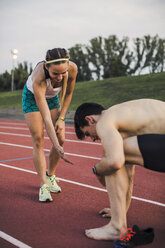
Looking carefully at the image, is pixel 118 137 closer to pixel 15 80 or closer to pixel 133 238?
pixel 133 238

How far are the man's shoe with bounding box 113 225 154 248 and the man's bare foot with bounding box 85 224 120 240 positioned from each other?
10 cm

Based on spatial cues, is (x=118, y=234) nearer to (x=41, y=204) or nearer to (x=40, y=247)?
(x=40, y=247)

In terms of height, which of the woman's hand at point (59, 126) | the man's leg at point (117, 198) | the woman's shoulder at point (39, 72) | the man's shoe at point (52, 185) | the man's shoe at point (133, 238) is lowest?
the man's shoe at point (52, 185)

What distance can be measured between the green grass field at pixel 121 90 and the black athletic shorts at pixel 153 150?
15097 millimetres

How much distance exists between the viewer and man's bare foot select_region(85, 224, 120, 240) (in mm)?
2791

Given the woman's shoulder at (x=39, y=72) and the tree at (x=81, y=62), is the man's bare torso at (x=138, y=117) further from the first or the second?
the tree at (x=81, y=62)

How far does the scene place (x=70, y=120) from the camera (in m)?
14.9

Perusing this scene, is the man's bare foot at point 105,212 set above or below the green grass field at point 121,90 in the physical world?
above

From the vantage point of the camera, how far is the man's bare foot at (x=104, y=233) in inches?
110

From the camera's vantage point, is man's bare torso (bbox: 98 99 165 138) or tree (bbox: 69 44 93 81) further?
tree (bbox: 69 44 93 81)

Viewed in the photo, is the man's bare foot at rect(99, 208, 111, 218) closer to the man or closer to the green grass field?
the man

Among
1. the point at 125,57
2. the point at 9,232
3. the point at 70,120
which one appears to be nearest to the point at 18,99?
the point at 70,120

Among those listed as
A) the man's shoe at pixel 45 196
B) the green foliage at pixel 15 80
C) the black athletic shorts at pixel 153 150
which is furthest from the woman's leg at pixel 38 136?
the green foliage at pixel 15 80

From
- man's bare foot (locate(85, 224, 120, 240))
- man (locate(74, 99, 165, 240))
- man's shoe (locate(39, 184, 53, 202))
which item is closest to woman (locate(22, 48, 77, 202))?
→ man's shoe (locate(39, 184, 53, 202))
